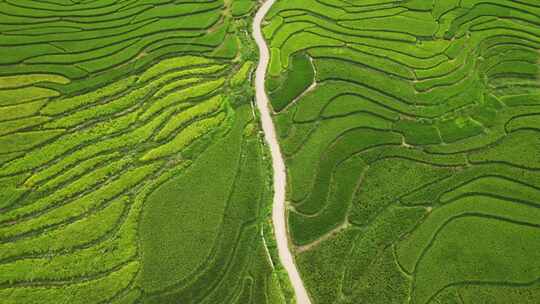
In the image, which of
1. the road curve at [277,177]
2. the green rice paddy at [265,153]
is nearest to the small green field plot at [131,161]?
the green rice paddy at [265,153]

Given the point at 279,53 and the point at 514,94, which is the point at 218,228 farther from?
the point at 514,94

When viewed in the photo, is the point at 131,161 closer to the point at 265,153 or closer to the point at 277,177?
the point at 265,153

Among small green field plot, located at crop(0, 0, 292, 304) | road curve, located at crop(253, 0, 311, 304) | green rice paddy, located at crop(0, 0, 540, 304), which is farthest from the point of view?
road curve, located at crop(253, 0, 311, 304)

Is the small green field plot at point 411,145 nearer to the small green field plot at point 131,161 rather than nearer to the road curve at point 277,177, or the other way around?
the road curve at point 277,177

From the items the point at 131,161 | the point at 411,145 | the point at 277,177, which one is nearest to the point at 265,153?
the point at 277,177

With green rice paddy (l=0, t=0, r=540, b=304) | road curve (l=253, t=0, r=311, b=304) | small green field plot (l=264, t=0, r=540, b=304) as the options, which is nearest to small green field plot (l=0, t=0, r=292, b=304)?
green rice paddy (l=0, t=0, r=540, b=304)

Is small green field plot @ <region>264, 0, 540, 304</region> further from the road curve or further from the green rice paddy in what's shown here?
the road curve
